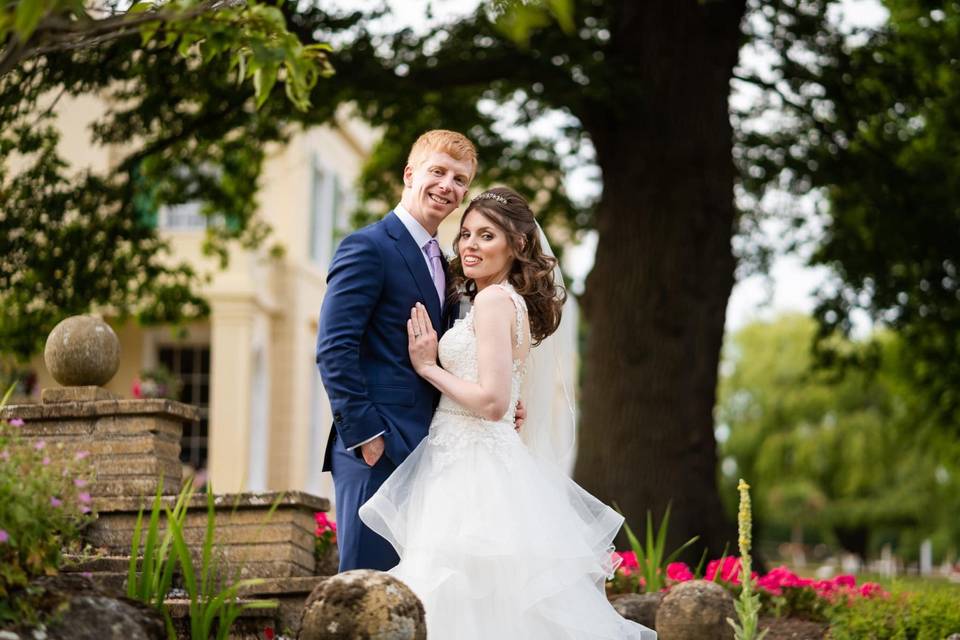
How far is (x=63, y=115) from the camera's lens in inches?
838

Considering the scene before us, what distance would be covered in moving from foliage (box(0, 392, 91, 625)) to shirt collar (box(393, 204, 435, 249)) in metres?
1.69

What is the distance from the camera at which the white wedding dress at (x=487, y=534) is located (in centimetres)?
509

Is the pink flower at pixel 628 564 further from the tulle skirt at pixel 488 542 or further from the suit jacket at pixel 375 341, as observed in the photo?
the suit jacket at pixel 375 341

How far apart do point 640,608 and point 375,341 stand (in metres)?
2.63

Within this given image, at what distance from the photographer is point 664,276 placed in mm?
11531

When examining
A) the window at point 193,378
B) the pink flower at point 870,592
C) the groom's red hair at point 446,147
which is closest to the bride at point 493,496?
the groom's red hair at point 446,147

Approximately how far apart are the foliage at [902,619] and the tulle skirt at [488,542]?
2013 mm

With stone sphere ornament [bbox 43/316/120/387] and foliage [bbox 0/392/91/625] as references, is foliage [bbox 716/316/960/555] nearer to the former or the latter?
stone sphere ornament [bbox 43/316/120/387]

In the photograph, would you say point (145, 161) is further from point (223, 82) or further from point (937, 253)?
point (937, 253)

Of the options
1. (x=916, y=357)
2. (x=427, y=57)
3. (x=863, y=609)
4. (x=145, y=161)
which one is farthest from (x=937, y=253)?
(x=145, y=161)

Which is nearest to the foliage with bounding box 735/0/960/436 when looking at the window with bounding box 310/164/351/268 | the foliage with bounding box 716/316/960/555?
the window with bounding box 310/164/351/268

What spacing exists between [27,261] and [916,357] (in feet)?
36.0

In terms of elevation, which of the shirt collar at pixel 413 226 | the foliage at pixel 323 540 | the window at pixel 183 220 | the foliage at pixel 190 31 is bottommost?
the foliage at pixel 323 540

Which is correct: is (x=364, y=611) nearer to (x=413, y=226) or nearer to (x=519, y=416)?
(x=519, y=416)
